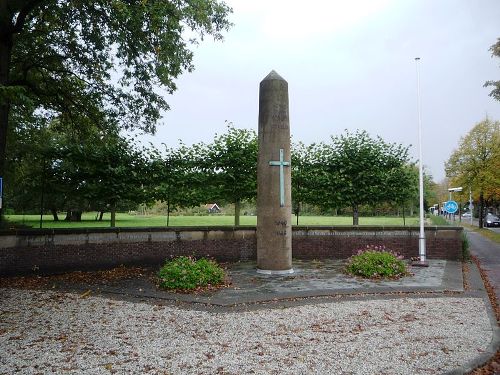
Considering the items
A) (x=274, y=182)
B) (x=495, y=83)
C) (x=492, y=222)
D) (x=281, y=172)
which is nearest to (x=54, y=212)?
(x=274, y=182)

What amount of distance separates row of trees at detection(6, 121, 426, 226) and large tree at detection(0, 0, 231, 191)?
121 centimetres

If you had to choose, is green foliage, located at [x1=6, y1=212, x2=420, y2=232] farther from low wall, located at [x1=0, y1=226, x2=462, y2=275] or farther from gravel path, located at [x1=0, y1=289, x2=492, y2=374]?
gravel path, located at [x1=0, y1=289, x2=492, y2=374]

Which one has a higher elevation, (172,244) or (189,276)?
(172,244)

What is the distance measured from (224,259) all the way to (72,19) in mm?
8964

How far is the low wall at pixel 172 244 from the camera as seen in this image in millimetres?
11570

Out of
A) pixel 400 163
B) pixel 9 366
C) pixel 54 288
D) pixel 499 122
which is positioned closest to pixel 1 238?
pixel 54 288

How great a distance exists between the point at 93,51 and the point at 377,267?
1100cm

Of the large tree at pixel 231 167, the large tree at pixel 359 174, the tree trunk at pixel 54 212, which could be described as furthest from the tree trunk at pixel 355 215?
the tree trunk at pixel 54 212

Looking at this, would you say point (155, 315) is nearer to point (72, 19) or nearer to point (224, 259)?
point (224, 259)

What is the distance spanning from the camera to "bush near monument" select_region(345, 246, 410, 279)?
10.8m

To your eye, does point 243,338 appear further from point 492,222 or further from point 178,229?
point 492,222

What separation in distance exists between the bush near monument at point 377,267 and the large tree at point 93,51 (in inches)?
299

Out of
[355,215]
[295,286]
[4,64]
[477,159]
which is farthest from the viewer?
[477,159]

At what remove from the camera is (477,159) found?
36.9 meters
